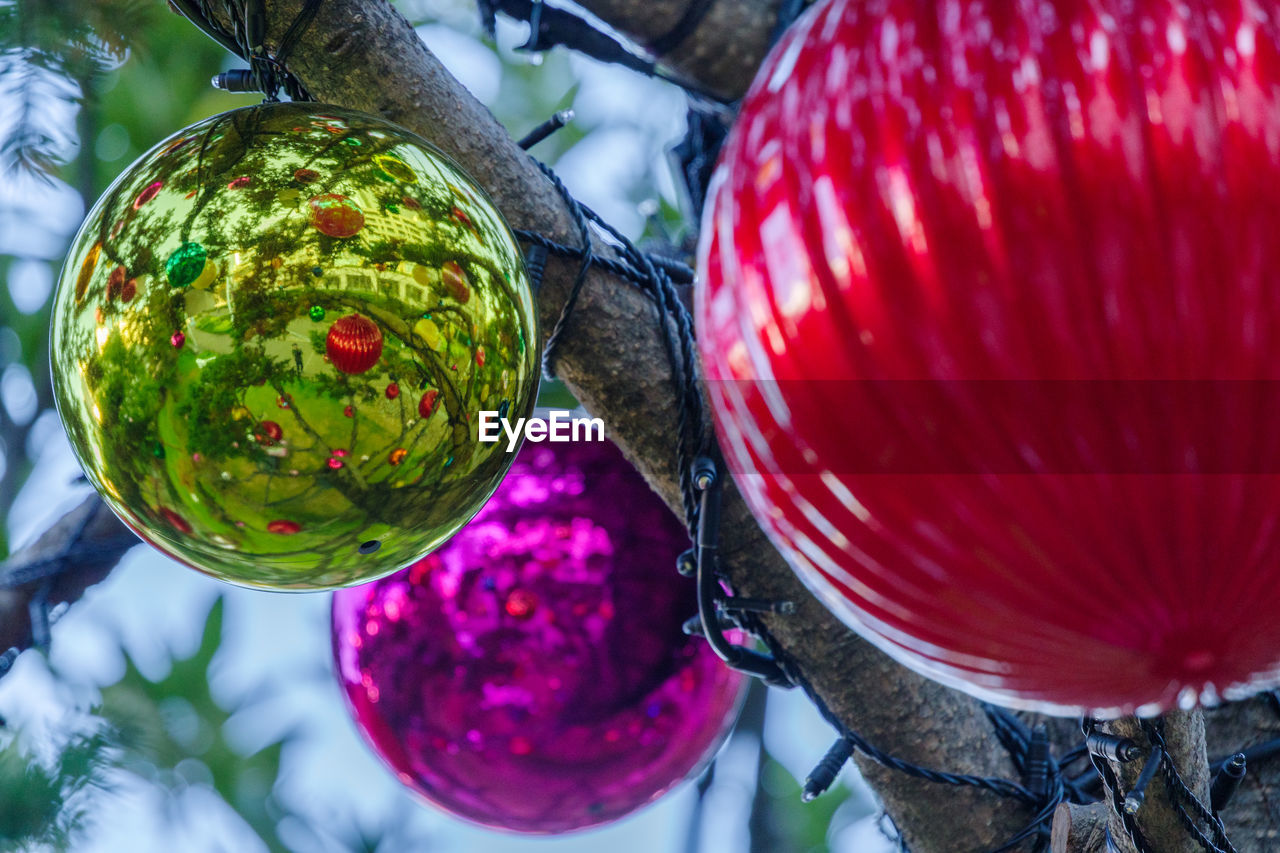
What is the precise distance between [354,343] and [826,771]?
0.37 metres

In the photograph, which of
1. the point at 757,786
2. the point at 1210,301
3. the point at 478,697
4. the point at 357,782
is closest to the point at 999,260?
the point at 1210,301

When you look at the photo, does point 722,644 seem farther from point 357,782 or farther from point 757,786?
point 357,782

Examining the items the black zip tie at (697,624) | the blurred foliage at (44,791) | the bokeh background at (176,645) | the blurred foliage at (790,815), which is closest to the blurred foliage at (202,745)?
the bokeh background at (176,645)

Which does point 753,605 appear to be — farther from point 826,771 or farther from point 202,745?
point 202,745

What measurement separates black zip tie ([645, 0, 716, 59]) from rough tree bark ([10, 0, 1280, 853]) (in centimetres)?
32

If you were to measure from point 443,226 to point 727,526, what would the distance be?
28 cm

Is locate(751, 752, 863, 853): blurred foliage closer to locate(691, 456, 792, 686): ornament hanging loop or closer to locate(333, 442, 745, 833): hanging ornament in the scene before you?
locate(333, 442, 745, 833): hanging ornament

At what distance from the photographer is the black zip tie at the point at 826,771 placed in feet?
2.03

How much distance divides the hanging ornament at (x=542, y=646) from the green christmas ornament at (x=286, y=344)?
0.19 metres

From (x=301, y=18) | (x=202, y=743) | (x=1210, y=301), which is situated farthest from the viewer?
(x=202, y=743)

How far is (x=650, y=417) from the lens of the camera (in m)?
0.65

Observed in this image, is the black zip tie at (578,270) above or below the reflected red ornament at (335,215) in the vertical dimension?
below

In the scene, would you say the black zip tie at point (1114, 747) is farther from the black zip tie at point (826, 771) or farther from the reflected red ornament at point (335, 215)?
the reflected red ornament at point (335, 215)

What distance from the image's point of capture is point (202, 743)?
4.23 feet
